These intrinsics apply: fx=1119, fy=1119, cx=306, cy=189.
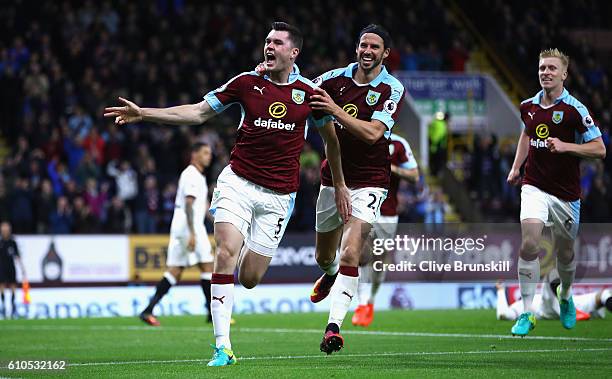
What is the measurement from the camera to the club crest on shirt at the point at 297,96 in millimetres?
9930

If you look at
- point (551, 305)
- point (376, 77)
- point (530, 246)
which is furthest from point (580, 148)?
point (551, 305)

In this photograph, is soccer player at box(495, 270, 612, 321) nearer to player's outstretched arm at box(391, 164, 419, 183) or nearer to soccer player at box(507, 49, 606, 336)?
player's outstretched arm at box(391, 164, 419, 183)

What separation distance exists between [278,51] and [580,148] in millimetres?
3825

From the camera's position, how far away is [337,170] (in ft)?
34.5

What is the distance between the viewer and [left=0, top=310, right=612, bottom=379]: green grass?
357 inches

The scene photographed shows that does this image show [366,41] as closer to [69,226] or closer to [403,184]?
[69,226]

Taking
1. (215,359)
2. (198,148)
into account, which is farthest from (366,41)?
(198,148)

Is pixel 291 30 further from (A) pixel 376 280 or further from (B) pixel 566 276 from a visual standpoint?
(A) pixel 376 280

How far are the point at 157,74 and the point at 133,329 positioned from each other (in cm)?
1248

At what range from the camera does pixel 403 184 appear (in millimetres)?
26641

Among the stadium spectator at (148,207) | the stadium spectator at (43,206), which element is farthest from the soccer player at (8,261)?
the stadium spectator at (148,207)

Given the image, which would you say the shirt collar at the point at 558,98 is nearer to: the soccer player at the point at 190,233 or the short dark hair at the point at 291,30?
the short dark hair at the point at 291,30

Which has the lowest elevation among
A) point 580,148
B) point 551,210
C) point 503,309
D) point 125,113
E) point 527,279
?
point 503,309

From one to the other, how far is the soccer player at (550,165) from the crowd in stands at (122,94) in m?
12.9
